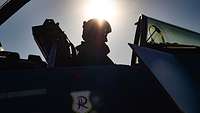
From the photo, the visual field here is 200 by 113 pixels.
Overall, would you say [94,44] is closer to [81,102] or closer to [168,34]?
[168,34]

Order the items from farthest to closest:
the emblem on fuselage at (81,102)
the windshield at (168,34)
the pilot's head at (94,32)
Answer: the pilot's head at (94,32) → the windshield at (168,34) → the emblem on fuselage at (81,102)

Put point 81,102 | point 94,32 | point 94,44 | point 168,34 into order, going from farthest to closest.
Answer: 1. point 94,32
2. point 94,44
3. point 168,34
4. point 81,102

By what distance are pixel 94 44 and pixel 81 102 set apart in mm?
1554

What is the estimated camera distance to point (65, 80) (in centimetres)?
327

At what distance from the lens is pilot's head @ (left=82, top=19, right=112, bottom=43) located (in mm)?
4620

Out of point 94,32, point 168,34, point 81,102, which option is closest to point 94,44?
point 94,32

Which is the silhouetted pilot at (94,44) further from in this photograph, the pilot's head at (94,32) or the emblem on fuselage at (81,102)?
the emblem on fuselage at (81,102)

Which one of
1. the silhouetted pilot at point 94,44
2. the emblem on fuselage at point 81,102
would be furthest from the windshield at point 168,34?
the emblem on fuselage at point 81,102

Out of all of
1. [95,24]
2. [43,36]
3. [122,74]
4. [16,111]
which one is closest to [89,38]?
[95,24]

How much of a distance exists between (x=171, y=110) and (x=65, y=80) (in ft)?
2.88

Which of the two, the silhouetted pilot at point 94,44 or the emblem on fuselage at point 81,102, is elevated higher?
the silhouetted pilot at point 94,44

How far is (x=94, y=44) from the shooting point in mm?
4559

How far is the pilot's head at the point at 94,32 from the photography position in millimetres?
4620

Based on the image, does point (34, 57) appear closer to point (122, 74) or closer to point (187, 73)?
point (122, 74)
